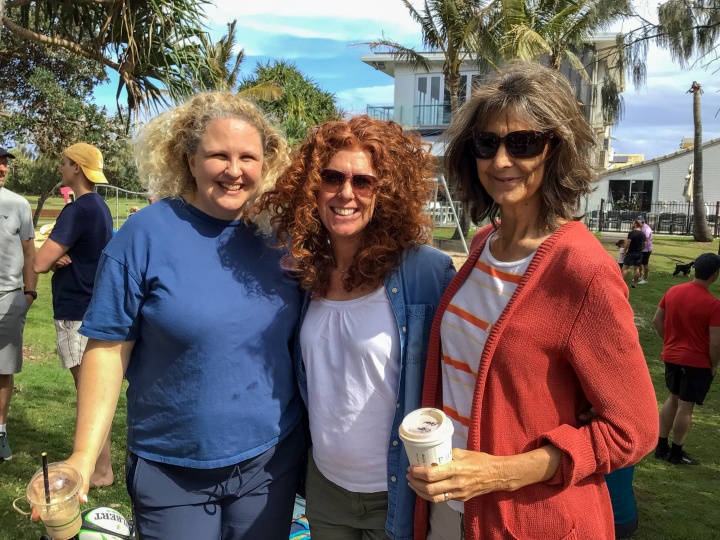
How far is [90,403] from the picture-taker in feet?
6.38

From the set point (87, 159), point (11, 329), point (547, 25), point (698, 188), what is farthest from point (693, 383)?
point (698, 188)

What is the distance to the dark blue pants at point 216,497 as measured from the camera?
2.00 metres

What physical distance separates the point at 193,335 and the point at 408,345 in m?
0.69

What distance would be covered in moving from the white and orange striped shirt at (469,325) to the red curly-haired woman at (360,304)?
197 millimetres

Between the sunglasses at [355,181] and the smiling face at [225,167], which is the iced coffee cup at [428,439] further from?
the smiling face at [225,167]

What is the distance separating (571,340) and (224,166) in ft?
4.27

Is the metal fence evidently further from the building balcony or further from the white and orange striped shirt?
the white and orange striped shirt

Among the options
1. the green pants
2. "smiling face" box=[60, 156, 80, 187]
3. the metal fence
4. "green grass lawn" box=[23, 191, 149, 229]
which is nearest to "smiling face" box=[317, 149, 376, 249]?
the green pants

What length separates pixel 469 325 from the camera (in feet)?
5.56

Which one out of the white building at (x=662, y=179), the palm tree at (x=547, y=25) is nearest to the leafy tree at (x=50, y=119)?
the palm tree at (x=547, y=25)

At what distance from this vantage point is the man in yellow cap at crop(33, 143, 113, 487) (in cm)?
389

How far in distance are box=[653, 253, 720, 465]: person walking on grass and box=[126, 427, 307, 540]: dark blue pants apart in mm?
4598

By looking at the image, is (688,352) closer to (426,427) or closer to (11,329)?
(426,427)

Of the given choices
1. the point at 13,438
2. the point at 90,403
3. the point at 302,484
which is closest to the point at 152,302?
the point at 90,403
